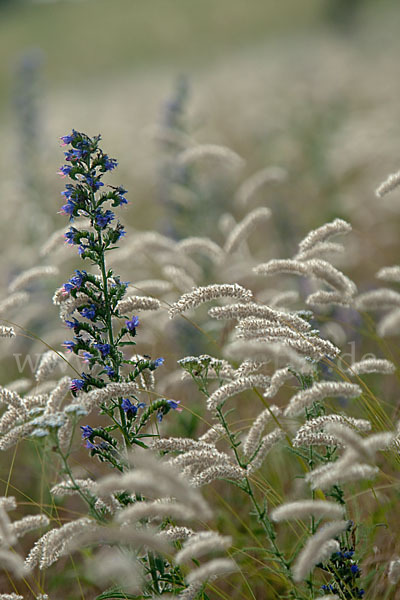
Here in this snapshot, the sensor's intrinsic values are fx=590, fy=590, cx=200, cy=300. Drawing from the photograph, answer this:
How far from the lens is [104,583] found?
11.2 ft

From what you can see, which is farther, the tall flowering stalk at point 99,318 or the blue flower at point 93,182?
the blue flower at point 93,182

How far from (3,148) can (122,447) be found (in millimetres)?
18336

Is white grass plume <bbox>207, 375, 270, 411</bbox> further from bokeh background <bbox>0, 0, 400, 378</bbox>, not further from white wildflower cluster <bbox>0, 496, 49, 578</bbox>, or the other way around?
bokeh background <bbox>0, 0, 400, 378</bbox>

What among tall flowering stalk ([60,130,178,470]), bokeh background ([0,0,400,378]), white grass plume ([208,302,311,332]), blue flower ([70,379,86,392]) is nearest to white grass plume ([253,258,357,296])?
white grass plume ([208,302,311,332])

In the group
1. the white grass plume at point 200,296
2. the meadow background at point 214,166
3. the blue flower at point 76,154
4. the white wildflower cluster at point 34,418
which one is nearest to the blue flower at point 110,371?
the white wildflower cluster at point 34,418

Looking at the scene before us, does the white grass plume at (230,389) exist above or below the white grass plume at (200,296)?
below

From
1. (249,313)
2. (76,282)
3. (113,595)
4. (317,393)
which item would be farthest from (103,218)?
(113,595)

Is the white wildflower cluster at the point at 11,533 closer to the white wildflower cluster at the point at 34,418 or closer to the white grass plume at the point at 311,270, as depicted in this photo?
the white wildflower cluster at the point at 34,418

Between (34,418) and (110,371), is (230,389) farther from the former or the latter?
(34,418)

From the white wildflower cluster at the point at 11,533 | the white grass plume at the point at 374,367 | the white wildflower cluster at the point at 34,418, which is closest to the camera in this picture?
the white wildflower cluster at the point at 11,533

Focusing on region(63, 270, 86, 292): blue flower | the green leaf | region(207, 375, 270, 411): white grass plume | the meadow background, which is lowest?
the green leaf

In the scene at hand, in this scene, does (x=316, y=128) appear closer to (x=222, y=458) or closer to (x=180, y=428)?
(x=180, y=428)

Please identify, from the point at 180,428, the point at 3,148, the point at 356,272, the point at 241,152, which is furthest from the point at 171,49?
the point at 180,428

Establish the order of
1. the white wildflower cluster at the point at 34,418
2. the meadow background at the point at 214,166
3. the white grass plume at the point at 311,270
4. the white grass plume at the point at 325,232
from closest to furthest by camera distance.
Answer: the white wildflower cluster at the point at 34,418
the white grass plume at the point at 311,270
the white grass plume at the point at 325,232
the meadow background at the point at 214,166
